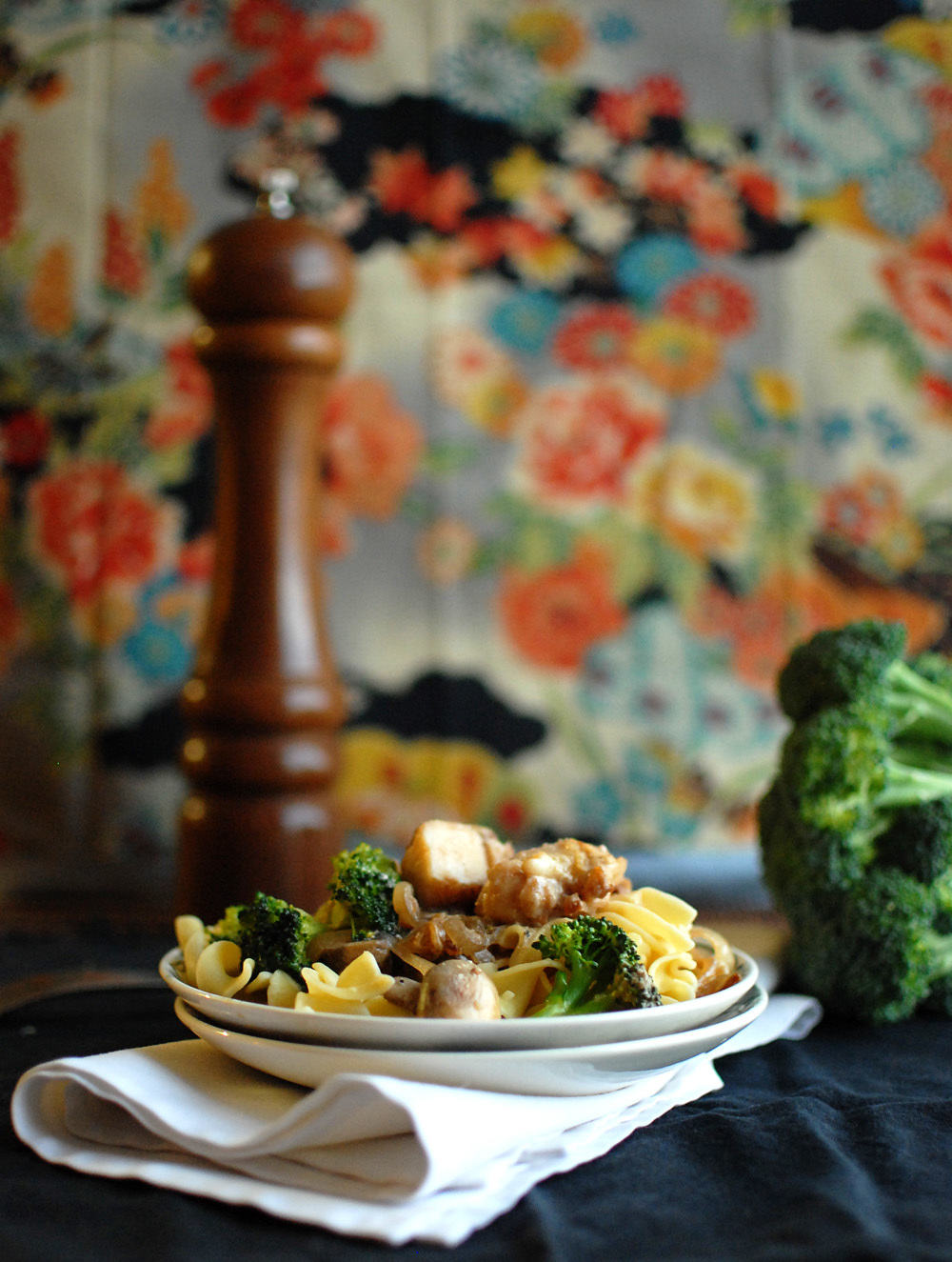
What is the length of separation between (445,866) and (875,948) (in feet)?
1.18

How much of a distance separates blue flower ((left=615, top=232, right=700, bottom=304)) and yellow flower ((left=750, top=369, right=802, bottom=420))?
0.17 meters

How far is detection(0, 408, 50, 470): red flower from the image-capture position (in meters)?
1.63

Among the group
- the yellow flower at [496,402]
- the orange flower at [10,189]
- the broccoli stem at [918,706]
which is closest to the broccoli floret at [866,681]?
the broccoli stem at [918,706]

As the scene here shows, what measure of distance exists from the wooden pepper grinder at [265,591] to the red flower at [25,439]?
1.85 ft

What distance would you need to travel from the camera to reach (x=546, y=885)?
671mm

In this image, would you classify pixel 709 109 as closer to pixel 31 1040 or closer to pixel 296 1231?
pixel 31 1040

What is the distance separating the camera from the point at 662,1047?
1.88 feet

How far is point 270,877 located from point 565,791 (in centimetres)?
67

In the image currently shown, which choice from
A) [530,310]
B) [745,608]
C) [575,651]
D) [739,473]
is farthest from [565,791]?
[530,310]

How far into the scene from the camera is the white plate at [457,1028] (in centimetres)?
55

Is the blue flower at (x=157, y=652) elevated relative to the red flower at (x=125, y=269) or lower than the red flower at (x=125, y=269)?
lower

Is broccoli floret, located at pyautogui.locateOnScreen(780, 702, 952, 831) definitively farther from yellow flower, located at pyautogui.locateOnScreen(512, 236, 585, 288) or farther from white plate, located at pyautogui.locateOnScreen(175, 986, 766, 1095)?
yellow flower, located at pyautogui.locateOnScreen(512, 236, 585, 288)

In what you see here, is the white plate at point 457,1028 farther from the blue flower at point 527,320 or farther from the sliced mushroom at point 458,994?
the blue flower at point 527,320

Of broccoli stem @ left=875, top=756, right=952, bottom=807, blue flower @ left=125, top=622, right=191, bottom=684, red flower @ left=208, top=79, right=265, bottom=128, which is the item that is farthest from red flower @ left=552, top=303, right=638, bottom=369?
broccoli stem @ left=875, top=756, right=952, bottom=807
